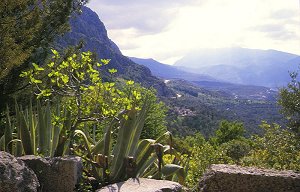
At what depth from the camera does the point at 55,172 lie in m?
3.31

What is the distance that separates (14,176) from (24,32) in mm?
6589

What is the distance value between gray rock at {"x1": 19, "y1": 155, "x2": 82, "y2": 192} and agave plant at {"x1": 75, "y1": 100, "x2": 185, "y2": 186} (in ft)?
1.30

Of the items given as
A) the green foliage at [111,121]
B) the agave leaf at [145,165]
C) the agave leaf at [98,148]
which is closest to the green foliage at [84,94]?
the green foliage at [111,121]

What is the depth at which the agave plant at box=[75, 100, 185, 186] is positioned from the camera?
3.73 metres

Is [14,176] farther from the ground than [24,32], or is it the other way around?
[24,32]

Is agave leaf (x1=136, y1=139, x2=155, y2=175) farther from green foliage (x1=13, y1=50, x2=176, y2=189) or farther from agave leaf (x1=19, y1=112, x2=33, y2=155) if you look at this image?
agave leaf (x1=19, y1=112, x2=33, y2=155)

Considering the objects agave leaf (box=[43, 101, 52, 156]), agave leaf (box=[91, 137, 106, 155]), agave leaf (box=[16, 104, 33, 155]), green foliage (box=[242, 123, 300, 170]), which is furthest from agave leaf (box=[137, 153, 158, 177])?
green foliage (box=[242, 123, 300, 170])

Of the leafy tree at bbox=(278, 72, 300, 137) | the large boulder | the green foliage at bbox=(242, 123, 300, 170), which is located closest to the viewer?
the large boulder

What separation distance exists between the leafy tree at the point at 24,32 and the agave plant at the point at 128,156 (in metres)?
4.18

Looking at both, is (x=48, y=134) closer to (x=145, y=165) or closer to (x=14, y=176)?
(x=145, y=165)

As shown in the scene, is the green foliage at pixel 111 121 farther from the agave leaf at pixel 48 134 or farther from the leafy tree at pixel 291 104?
the leafy tree at pixel 291 104

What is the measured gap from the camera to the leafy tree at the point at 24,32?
751 centimetres

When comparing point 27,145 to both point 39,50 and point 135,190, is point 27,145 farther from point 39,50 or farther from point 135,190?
point 39,50

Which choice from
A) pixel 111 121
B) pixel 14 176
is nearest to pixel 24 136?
pixel 111 121
